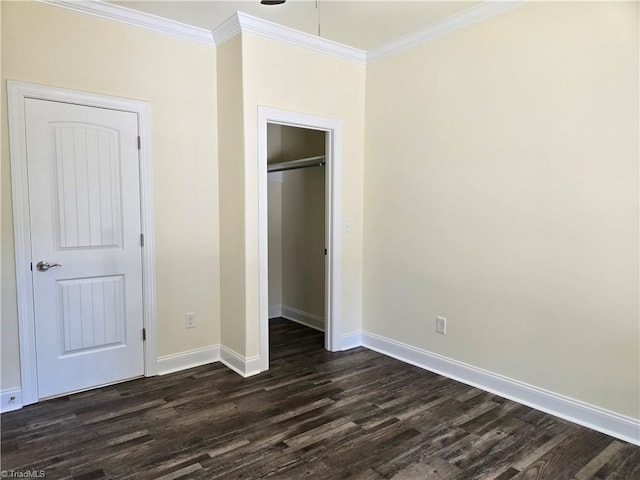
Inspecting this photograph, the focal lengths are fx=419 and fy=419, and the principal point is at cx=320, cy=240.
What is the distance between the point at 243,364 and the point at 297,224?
6.40ft

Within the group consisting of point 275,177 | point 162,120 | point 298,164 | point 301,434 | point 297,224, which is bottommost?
point 301,434

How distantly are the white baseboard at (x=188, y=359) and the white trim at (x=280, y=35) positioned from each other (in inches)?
102

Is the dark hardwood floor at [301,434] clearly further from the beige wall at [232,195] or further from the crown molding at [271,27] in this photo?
the crown molding at [271,27]

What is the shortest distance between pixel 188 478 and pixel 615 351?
8.23 feet

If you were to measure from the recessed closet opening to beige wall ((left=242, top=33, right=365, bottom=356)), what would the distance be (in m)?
0.50

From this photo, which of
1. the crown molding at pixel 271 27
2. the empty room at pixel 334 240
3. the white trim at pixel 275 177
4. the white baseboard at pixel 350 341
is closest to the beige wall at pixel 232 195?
the empty room at pixel 334 240

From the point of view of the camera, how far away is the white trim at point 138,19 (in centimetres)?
287

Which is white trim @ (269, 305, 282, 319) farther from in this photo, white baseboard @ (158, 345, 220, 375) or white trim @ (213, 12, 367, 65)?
white trim @ (213, 12, 367, 65)

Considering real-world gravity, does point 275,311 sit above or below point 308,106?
below

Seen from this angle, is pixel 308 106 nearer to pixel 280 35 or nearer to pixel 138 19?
pixel 280 35

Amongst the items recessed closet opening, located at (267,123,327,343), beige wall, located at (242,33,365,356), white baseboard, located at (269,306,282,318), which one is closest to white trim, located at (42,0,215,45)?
beige wall, located at (242,33,365,356)

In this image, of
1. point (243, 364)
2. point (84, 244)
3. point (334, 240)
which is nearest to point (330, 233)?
point (334, 240)

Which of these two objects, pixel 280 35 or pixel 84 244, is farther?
pixel 280 35

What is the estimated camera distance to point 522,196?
2.86m
